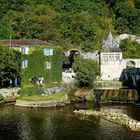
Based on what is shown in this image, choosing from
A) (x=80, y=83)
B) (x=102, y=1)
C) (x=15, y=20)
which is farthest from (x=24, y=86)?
(x=102, y=1)

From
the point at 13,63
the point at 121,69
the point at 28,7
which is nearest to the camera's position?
the point at 13,63

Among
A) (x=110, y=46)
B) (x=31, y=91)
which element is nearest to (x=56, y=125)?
(x=31, y=91)

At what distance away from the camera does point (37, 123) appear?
57.2 m

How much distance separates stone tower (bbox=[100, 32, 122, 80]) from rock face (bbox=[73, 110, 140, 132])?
32.9 m

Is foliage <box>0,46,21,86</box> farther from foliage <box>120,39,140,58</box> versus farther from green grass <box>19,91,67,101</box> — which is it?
foliage <box>120,39,140,58</box>

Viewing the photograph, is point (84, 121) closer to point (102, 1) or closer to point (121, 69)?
point (121, 69)

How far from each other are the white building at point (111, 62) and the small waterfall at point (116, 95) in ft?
53.4

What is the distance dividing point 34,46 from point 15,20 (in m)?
37.8

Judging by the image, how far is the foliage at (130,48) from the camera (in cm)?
11082

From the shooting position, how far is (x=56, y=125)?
5612 centimetres

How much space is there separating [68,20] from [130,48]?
63.4ft

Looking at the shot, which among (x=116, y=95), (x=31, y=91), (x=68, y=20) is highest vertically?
(x=68, y=20)

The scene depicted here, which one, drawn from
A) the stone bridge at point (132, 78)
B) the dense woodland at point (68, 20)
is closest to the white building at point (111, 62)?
the stone bridge at point (132, 78)

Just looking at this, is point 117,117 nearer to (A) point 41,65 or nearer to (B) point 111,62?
(A) point 41,65
